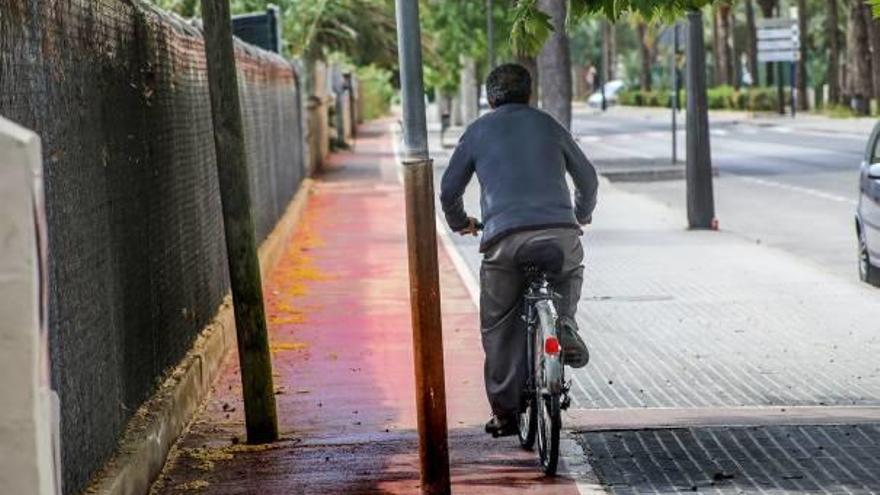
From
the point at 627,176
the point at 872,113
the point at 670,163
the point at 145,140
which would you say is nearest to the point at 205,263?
the point at 145,140

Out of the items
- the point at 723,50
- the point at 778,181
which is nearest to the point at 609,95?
the point at 723,50

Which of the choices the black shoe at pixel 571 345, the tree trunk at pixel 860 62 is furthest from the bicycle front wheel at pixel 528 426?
the tree trunk at pixel 860 62

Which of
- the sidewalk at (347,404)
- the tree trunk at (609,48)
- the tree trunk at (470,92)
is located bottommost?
the tree trunk at (609,48)

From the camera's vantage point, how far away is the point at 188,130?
12.4m

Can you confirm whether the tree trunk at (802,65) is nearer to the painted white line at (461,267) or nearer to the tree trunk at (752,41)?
the tree trunk at (752,41)

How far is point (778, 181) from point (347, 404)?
24.7 m

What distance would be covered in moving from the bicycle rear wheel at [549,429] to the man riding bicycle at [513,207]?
0.84 ft

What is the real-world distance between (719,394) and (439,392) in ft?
11.1

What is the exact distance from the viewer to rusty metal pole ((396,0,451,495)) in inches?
297

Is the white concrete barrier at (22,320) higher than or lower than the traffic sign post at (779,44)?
higher

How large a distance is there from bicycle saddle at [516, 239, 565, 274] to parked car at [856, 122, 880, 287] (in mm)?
7504

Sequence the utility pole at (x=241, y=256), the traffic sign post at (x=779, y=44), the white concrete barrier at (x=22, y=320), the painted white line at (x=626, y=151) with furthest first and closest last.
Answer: the traffic sign post at (x=779, y=44) < the painted white line at (x=626, y=151) < the utility pole at (x=241, y=256) < the white concrete barrier at (x=22, y=320)

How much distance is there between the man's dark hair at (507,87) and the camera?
8.79m

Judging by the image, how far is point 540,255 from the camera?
8492 mm
